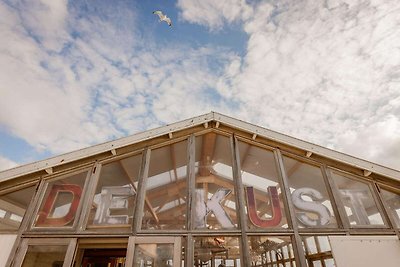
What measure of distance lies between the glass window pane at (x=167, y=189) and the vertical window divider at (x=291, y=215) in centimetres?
221

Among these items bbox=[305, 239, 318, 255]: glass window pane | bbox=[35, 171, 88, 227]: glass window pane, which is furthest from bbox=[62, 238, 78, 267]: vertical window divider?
bbox=[305, 239, 318, 255]: glass window pane

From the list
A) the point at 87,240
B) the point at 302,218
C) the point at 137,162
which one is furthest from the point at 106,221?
the point at 302,218

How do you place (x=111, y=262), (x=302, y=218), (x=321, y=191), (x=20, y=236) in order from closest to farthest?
(x=20, y=236), (x=302, y=218), (x=321, y=191), (x=111, y=262)

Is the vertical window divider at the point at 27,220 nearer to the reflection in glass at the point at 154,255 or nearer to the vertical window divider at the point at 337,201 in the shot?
the reflection in glass at the point at 154,255

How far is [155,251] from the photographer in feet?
16.0

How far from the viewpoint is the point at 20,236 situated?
16.4 feet

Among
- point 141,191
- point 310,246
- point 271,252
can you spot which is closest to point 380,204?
point 310,246

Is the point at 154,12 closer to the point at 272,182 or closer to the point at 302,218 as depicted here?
the point at 272,182

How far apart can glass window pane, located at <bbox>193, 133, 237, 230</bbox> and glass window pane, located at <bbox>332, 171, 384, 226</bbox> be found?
2.46 m

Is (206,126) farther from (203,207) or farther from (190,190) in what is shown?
(203,207)

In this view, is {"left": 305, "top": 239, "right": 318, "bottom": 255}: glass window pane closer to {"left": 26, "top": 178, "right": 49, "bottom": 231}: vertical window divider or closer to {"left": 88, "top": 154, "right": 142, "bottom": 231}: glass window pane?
{"left": 88, "top": 154, "right": 142, "bottom": 231}: glass window pane

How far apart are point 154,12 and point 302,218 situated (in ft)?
20.2

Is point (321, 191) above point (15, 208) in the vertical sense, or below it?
above

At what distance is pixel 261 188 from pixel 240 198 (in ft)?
1.98
